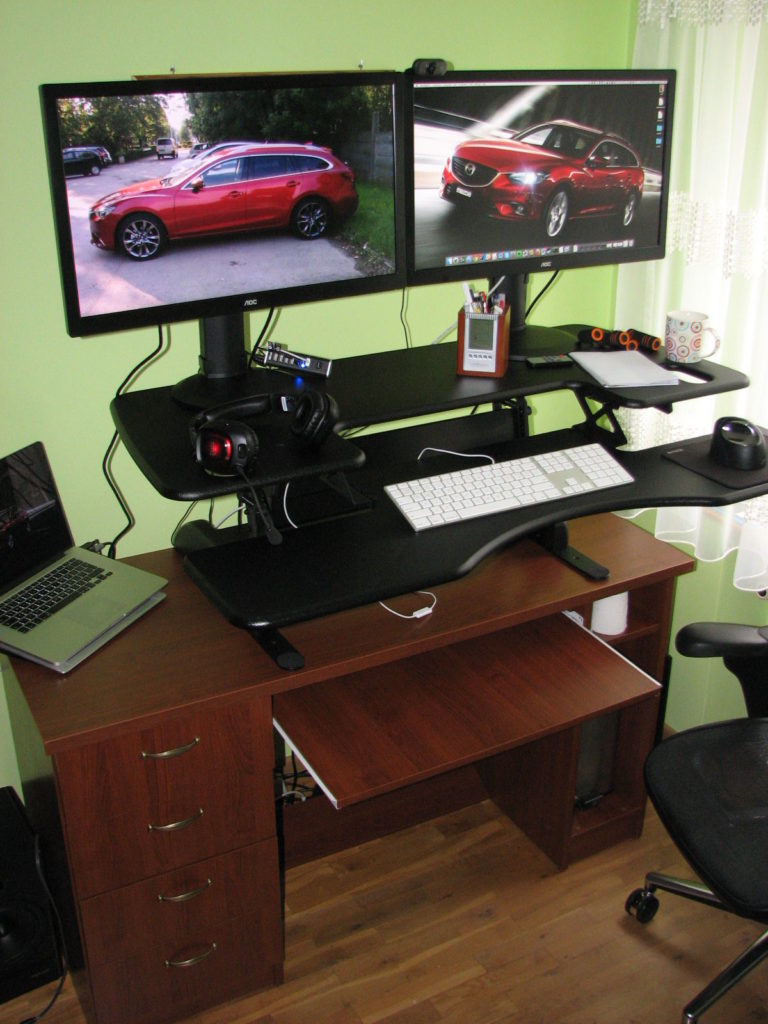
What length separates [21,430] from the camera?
6.11ft

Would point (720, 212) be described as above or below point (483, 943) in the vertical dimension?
above

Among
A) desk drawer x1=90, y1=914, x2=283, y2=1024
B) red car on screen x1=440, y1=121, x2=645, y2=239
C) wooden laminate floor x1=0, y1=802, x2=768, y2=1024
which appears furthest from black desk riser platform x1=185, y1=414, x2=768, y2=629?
wooden laminate floor x1=0, y1=802, x2=768, y2=1024

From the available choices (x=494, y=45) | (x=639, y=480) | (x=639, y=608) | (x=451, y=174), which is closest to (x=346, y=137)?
(x=451, y=174)

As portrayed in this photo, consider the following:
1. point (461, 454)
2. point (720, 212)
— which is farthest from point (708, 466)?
point (720, 212)

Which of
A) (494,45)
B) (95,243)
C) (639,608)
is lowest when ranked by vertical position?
(639,608)

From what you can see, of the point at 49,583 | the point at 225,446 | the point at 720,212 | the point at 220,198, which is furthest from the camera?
the point at 720,212

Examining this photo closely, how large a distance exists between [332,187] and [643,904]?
1.47 m

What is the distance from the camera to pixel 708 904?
1.92 m

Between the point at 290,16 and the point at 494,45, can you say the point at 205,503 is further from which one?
the point at 494,45

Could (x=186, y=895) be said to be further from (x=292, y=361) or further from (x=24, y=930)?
(x=292, y=361)

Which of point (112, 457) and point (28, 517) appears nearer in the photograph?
point (28, 517)

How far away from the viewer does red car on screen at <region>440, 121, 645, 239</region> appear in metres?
1.83

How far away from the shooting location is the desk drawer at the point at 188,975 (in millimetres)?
1640

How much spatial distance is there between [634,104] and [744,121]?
9.3 inches
